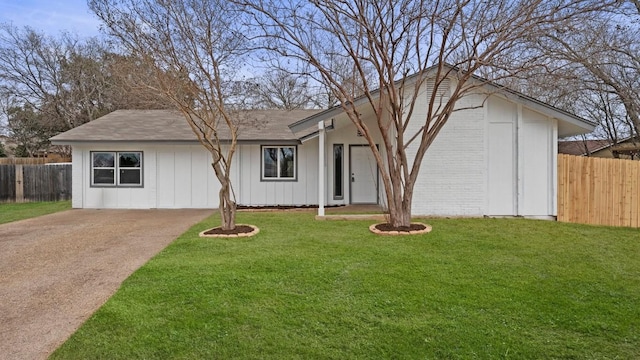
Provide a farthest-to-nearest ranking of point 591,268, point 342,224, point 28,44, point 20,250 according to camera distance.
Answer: point 28,44
point 342,224
point 20,250
point 591,268

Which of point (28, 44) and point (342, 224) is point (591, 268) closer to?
point (342, 224)

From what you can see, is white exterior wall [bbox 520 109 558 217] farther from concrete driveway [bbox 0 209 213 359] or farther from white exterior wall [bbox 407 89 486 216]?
concrete driveway [bbox 0 209 213 359]

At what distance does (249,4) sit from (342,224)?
17.0 feet

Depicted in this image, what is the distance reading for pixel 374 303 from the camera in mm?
4227

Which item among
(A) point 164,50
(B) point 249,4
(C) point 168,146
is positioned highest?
(B) point 249,4

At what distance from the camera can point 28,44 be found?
26719mm

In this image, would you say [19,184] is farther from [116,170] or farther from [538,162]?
[538,162]

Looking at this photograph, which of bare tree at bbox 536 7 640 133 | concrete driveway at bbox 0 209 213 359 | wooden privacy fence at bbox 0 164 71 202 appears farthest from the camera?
wooden privacy fence at bbox 0 164 71 202

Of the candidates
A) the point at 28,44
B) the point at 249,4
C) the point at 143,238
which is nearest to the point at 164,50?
the point at 249,4

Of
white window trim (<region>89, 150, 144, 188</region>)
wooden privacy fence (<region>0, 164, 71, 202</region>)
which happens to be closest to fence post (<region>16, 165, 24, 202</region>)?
wooden privacy fence (<region>0, 164, 71, 202</region>)

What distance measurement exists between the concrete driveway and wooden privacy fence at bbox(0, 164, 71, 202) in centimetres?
523

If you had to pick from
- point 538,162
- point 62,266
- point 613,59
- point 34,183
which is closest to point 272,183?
Result: point 62,266

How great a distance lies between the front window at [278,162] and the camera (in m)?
12.6

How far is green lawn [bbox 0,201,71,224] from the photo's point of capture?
1099 cm
